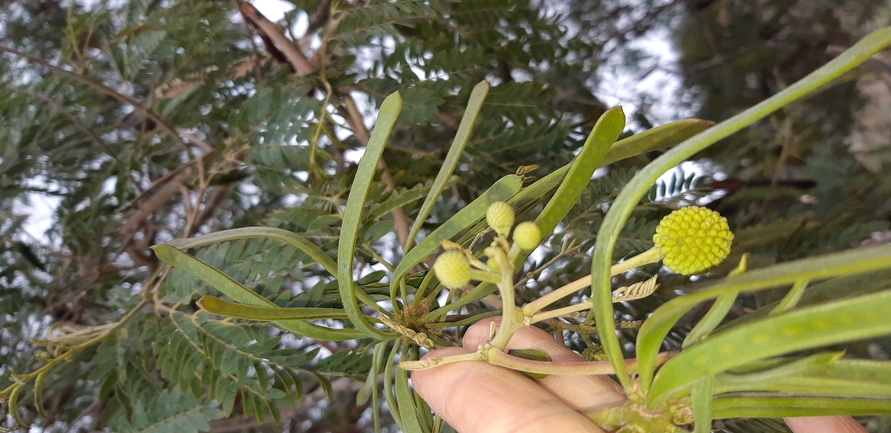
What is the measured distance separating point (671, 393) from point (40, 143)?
1.17 m

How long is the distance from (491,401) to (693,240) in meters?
0.20

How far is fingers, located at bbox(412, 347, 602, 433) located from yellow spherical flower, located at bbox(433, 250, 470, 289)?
14 cm

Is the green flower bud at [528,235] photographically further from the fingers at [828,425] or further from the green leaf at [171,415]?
the green leaf at [171,415]

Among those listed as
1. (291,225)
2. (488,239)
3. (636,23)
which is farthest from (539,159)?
(636,23)

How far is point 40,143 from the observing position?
1005 millimetres

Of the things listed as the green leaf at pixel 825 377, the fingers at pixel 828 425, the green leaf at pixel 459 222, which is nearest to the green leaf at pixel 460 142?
the green leaf at pixel 459 222

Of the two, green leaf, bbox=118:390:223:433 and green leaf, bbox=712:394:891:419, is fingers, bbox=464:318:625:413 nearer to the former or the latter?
green leaf, bbox=712:394:891:419

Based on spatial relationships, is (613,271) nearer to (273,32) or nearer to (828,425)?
(828,425)

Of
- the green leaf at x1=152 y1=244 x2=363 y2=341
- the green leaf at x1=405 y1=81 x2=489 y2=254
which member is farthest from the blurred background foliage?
the green leaf at x1=405 y1=81 x2=489 y2=254

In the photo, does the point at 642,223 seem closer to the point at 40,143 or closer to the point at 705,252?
the point at 705,252

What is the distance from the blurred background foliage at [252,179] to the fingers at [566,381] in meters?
0.13

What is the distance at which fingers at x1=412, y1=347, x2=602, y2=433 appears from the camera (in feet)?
1.31

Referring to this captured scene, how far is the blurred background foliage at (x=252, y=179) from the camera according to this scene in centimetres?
72

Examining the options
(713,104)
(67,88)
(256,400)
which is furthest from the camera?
(713,104)
